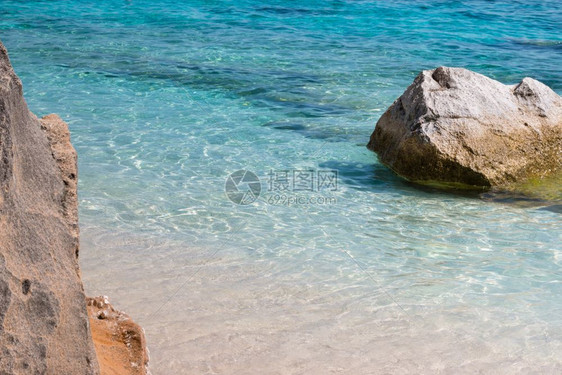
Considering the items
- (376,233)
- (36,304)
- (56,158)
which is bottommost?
(376,233)

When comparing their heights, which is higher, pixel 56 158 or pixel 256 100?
pixel 56 158

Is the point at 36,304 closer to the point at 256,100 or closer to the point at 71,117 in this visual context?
the point at 71,117

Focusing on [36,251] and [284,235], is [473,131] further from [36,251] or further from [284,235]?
[36,251]

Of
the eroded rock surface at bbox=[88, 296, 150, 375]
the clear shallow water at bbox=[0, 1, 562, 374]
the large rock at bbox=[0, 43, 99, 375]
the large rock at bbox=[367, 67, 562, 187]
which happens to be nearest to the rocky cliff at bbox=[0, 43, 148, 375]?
the large rock at bbox=[0, 43, 99, 375]

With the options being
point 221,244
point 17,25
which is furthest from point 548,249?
point 17,25

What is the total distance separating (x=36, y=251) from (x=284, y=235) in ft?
10.7

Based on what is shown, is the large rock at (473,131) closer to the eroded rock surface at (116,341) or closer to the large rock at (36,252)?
the eroded rock surface at (116,341)

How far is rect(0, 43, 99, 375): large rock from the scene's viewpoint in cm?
201

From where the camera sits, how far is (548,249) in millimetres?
5125

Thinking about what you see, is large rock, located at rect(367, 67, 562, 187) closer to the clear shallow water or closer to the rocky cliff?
the clear shallow water

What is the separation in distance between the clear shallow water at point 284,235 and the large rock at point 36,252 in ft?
3.79

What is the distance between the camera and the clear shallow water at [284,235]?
370 cm

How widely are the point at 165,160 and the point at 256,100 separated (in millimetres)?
3100

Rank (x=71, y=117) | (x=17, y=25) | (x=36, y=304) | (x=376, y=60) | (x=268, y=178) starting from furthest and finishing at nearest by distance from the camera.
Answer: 1. (x=17, y=25)
2. (x=376, y=60)
3. (x=71, y=117)
4. (x=268, y=178)
5. (x=36, y=304)
